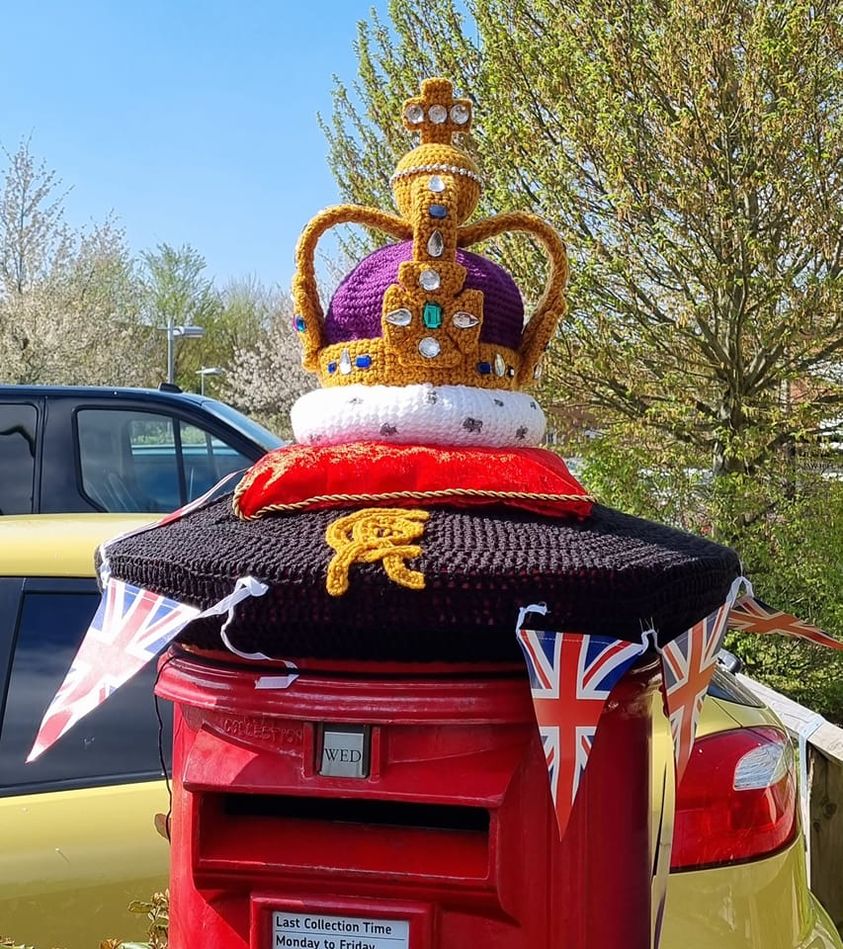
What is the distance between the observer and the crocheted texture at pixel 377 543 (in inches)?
47.3

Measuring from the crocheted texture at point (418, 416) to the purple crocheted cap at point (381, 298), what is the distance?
4.4 inches

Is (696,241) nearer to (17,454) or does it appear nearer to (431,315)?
(17,454)

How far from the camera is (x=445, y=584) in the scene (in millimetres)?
1199

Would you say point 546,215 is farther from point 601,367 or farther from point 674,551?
point 674,551

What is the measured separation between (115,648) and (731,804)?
4.11 feet

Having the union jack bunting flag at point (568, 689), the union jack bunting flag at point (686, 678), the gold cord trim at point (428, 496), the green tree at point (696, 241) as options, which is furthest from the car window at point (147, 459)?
the union jack bunting flag at point (568, 689)

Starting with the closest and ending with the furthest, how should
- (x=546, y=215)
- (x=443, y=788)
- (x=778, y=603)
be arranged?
1. (x=443, y=788)
2. (x=778, y=603)
3. (x=546, y=215)

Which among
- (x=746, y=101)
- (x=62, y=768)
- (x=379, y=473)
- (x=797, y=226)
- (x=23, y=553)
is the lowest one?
(x=62, y=768)

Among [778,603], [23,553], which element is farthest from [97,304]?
[23,553]

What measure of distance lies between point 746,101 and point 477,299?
4.86 metres

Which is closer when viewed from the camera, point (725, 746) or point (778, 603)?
point (725, 746)

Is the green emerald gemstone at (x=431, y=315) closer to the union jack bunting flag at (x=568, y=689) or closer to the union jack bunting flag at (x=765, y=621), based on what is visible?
the union jack bunting flag at (x=568, y=689)

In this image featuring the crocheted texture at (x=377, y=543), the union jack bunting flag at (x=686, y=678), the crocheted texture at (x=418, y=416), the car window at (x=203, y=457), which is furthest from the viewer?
the car window at (x=203, y=457)

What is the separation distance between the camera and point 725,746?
1.98 m
